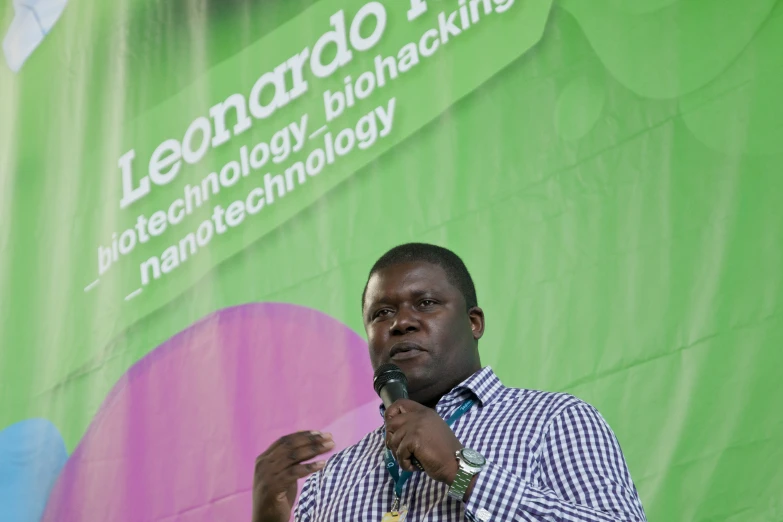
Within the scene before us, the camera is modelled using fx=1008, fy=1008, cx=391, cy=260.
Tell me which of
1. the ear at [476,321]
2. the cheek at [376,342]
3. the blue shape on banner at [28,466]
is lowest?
the cheek at [376,342]

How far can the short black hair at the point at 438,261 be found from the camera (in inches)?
68.0

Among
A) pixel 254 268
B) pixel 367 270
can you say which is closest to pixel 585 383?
pixel 367 270

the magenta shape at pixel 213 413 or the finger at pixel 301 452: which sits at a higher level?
the magenta shape at pixel 213 413

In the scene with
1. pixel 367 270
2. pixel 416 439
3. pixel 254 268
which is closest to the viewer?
pixel 416 439

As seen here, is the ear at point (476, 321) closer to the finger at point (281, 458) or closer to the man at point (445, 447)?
the man at point (445, 447)

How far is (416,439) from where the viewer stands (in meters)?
1.26

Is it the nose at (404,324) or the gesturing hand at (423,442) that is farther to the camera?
the nose at (404,324)

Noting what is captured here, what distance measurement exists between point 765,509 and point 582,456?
2.36ft

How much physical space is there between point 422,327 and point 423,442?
384 millimetres

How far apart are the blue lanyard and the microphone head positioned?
3.8 inches

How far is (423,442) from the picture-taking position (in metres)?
1.26

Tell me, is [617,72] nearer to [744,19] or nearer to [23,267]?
[744,19]

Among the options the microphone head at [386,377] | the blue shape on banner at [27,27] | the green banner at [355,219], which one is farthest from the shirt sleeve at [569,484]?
the blue shape on banner at [27,27]

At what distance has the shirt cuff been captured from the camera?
4.16 feet
